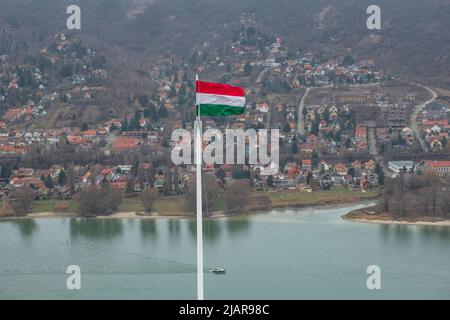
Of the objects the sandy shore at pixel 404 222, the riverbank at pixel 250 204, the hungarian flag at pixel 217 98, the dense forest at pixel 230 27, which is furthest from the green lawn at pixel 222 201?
the dense forest at pixel 230 27

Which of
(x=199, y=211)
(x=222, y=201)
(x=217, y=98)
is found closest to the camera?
(x=199, y=211)

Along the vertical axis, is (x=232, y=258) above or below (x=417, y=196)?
below

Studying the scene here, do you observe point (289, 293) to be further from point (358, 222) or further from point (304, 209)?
point (304, 209)

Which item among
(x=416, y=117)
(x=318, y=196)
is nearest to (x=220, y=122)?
(x=416, y=117)

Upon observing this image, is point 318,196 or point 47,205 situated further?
point 318,196

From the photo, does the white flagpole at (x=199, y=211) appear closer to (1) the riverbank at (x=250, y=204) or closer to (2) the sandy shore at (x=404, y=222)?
(2) the sandy shore at (x=404, y=222)

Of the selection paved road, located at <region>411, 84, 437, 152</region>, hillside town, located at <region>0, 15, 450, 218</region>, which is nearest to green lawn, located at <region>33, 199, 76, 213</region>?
hillside town, located at <region>0, 15, 450, 218</region>

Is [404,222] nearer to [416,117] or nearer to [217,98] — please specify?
[416,117]
